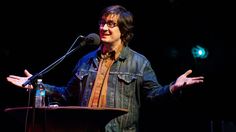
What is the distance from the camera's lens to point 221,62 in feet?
18.2

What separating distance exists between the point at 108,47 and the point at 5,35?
82.4 inches

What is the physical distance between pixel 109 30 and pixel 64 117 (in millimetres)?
1276

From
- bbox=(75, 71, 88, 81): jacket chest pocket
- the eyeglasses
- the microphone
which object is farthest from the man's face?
the microphone

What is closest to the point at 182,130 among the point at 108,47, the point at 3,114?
the point at 108,47

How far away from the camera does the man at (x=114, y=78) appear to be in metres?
3.70

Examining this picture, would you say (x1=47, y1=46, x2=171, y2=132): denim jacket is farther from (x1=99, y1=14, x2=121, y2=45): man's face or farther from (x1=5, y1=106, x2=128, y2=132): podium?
(x1=5, y1=106, x2=128, y2=132): podium

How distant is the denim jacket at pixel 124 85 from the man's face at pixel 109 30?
0.17m

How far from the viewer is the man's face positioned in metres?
3.83

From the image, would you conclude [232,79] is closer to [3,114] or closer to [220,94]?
[220,94]

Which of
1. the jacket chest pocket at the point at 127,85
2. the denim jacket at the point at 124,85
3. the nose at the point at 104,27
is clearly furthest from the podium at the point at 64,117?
the nose at the point at 104,27

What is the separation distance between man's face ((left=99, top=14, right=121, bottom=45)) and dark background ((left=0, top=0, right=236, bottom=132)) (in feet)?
5.51

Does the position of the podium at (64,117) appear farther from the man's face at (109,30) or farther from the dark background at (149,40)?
the dark background at (149,40)

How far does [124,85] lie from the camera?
149 inches

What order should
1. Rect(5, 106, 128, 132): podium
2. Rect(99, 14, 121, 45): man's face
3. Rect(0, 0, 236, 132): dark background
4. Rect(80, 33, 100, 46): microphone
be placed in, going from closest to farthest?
Rect(5, 106, 128, 132): podium, Rect(80, 33, 100, 46): microphone, Rect(99, 14, 121, 45): man's face, Rect(0, 0, 236, 132): dark background
